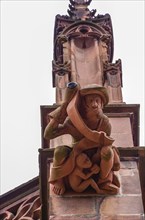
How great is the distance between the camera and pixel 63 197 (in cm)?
609

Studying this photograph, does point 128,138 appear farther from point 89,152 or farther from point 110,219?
point 110,219

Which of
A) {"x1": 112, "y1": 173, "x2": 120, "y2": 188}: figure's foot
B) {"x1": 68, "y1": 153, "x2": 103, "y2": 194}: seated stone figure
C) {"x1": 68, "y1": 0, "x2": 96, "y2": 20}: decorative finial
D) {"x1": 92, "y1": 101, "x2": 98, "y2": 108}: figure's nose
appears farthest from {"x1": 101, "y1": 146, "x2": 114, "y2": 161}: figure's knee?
{"x1": 68, "y1": 0, "x2": 96, "y2": 20}: decorative finial

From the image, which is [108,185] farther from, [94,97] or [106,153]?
[94,97]

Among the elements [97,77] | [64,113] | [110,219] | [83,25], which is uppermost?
[83,25]

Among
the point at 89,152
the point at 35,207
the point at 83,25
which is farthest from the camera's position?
the point at 83,25

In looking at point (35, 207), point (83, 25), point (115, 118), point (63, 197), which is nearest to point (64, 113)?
point (63, 197)

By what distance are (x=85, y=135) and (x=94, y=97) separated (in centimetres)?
31

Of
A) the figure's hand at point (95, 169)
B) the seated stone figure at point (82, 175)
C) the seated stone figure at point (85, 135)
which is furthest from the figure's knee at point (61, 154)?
the figure's hand at point (95, 169)

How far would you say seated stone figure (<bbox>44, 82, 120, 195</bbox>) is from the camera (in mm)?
5957

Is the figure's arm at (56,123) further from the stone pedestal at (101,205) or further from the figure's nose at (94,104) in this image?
the stone pedestal at (101,205)

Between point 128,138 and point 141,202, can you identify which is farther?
point 128,138

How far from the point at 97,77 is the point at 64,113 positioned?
7.91ft

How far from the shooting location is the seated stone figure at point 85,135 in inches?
235

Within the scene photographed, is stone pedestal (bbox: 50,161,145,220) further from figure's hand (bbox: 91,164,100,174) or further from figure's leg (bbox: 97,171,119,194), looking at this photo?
figure's hand (bbox: 91,164,100,174)
